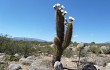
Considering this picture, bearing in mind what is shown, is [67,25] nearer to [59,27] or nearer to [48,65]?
[59,27]

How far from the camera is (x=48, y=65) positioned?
33.2 feet

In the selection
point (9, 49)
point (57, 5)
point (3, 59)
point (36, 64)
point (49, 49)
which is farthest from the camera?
point (49, 49)

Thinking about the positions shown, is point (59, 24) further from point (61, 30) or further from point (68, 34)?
point (68, 34)

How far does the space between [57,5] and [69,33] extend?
1.34 metres

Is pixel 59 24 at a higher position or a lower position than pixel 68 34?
higher

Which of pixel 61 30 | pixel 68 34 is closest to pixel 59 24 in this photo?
pixel 61 30

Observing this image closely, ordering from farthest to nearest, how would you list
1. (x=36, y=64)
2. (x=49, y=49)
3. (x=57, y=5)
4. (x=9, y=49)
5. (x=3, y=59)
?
(x=49, y=49)
(x=9, y=49)
(x=3, y=59)
(x=57, y=5)
(x=36, y=64)

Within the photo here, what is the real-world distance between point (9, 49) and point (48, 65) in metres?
6.39

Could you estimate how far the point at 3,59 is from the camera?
12812 millimetres

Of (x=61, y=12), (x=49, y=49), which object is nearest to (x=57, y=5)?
(x=61, y=12)

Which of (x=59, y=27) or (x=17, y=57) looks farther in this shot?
(x=17, y=57)

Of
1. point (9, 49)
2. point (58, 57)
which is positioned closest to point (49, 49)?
point (9, 49)

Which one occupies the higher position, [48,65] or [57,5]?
[57,5]

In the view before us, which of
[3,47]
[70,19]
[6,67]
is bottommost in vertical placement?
[6,67]
